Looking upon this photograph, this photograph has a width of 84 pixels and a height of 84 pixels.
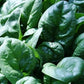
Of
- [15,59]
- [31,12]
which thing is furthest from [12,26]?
[15,59]

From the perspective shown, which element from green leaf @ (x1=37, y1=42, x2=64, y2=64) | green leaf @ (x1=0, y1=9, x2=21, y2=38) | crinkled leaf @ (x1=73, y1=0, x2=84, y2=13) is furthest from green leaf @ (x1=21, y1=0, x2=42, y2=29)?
crinkled leaf @ (x1=73, y1=0, x2=84, y2=13)

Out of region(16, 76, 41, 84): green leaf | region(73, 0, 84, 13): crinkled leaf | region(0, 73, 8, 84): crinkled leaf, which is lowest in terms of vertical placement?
region(0, 73, 8, 84): crinkled leaf

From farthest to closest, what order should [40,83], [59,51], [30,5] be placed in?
[30,5]
[59,51]
[40,83]

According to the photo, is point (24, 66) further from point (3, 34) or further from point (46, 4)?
point (46, 4)

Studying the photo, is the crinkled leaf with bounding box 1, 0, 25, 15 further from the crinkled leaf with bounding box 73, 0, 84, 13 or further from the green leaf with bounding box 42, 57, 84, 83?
the green leaf with bounding box 42, 57, 84, 83

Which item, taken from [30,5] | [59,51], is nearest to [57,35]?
[59,51]

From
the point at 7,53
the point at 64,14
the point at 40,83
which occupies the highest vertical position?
the point at 64,14
